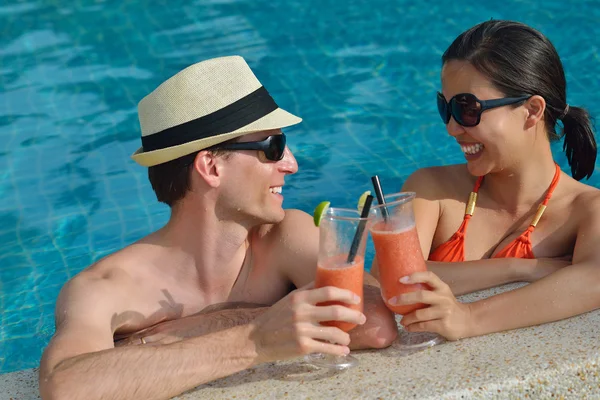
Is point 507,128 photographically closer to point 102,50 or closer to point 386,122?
point 386,122

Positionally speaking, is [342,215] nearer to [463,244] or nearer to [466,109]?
[466,109]

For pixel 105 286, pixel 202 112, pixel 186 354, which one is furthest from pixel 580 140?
pixel 105 286

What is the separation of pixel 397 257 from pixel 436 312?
0.29 m

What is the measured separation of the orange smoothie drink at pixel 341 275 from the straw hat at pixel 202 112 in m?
0.84

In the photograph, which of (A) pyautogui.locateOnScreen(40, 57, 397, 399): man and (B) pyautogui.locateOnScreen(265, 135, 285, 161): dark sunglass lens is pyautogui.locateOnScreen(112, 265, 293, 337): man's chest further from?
(B) pyautogui.locateOnScreen(265, 135, 285, 161): dark sunglass lens

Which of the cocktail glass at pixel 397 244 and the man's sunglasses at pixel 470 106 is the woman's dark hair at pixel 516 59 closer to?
the man's sunglasses at pixel 470 106

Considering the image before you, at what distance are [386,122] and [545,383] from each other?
5.04 meters

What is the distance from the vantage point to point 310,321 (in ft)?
9.74

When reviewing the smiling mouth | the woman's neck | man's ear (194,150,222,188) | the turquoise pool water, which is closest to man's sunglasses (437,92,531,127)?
the smiling mouth

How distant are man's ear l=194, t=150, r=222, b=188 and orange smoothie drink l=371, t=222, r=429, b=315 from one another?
0.86 m

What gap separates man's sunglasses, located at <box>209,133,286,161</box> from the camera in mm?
3645

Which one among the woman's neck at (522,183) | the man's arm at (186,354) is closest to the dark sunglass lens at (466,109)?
the woman's neck at (522,183)

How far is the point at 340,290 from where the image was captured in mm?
2924

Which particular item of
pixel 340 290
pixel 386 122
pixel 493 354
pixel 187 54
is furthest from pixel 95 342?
pixel 187 54
